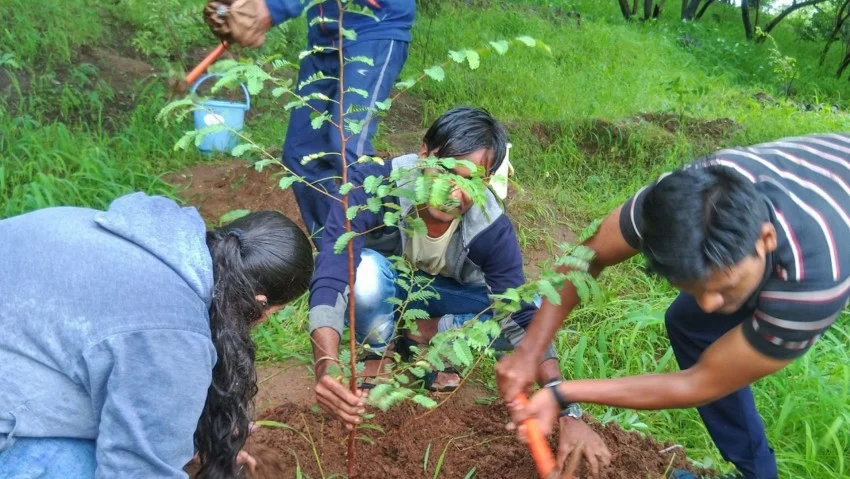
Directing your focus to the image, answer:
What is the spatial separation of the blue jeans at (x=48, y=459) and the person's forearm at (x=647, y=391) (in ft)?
3.49

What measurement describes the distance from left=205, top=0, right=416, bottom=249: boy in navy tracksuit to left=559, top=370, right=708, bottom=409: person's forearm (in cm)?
115

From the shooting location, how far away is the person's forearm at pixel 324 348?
1936 mm

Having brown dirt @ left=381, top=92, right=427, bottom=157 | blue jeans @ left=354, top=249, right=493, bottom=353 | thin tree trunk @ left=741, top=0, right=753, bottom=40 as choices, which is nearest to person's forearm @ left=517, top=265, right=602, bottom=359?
blue jeans @ left=354, top=249, right=493, bottom=353

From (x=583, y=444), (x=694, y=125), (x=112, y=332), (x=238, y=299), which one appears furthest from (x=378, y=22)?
(x=694, y=125)

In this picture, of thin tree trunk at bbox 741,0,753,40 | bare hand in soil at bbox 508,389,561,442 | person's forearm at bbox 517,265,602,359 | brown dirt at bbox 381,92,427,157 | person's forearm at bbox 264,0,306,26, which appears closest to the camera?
bare hand in soil at bbox 508,389,561,442

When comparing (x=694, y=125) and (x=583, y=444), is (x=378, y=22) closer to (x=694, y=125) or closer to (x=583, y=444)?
(x=583, y=444)

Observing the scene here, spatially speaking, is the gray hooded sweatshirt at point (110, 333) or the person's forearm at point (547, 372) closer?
the gray hooded sweatshirt at point (110, 333)

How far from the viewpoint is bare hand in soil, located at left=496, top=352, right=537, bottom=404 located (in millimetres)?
1809

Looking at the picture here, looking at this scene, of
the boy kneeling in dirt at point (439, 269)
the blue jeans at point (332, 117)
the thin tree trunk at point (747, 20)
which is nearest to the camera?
the boy kneeling in dirt at point (439, 269)

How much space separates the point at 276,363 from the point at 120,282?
155 cm

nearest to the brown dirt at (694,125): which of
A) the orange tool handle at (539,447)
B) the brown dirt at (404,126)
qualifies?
the brown dirt at (404,126)

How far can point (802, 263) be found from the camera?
4.45ft

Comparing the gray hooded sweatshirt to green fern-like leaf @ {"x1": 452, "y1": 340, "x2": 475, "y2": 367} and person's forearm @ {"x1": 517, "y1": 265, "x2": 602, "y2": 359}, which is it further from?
person's forearm @ {"x1": 517, "y1": 265, "x2": 602, "y2": 359}

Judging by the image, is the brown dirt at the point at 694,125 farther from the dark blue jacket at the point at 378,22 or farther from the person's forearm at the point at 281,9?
the person's forearm at the point at 281,9
